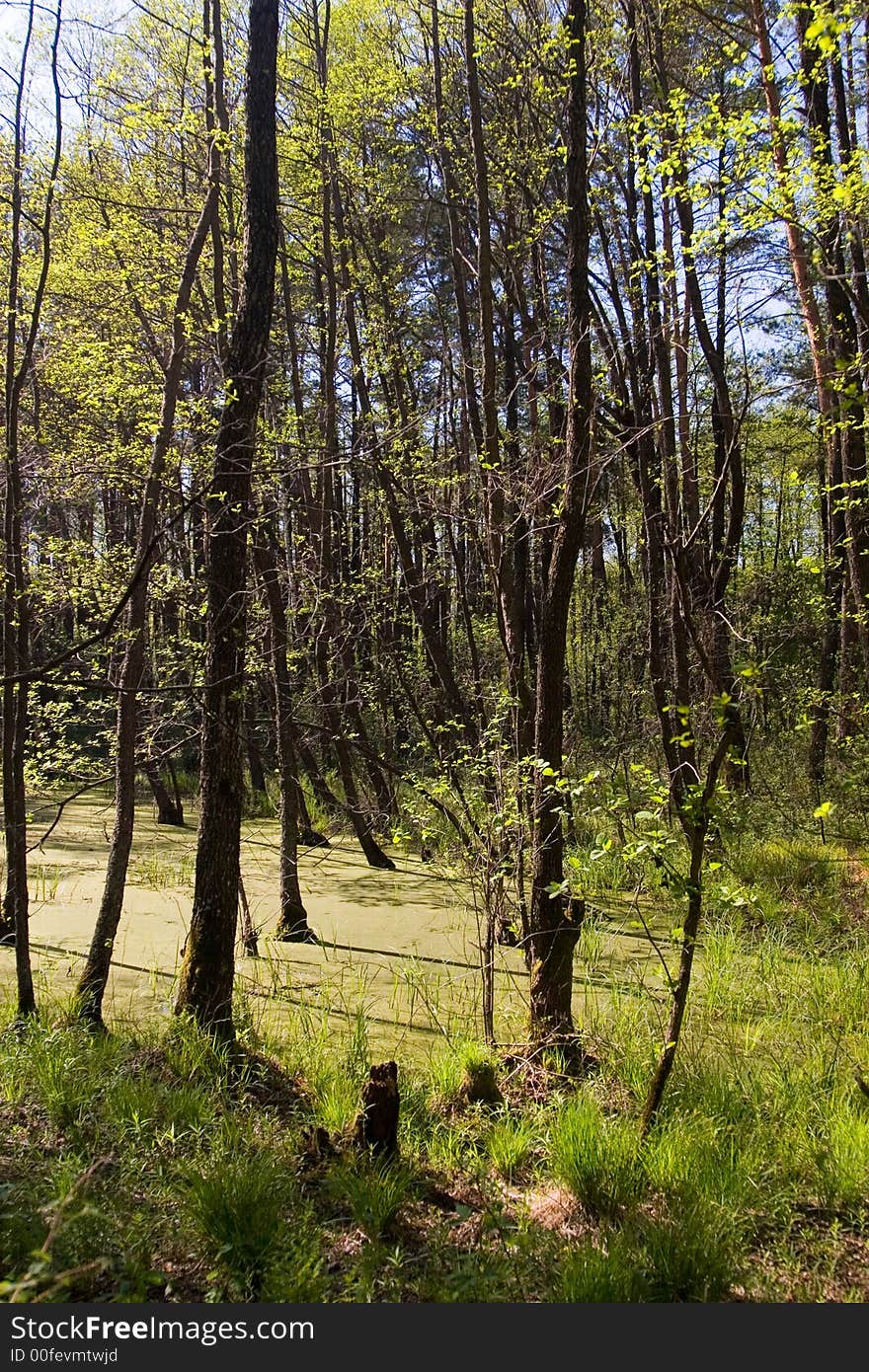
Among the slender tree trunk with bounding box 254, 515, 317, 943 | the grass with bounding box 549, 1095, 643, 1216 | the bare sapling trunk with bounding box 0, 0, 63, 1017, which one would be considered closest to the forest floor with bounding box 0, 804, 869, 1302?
the grass with bounding box 549, 1095, 643, 1216

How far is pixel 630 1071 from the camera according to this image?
11.7ft

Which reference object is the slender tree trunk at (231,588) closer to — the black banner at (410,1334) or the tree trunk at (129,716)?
the tree trunk at (129,716)

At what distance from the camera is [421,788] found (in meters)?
5.05

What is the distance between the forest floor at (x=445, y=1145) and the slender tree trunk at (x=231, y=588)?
397mm

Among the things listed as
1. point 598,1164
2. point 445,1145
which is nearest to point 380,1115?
point 445,1145

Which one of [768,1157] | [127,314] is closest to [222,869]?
[768,1157]

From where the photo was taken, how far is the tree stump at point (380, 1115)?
3.09 meters

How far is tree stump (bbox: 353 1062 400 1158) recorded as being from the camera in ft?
10.1

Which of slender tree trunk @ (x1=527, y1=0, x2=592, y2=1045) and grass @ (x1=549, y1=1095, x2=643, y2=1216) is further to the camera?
slender tree trunk @ (x1=527, y1=0, x2=592, y2=1045)

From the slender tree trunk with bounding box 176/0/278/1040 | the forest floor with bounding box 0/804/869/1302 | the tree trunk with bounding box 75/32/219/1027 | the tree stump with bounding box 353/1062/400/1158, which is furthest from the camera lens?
the tree trunk with bounding box 75/32/219/1027

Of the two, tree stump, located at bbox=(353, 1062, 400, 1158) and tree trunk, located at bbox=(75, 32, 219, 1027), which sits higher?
tree trunk, located at bbox=(75, 32, 219, 1027)

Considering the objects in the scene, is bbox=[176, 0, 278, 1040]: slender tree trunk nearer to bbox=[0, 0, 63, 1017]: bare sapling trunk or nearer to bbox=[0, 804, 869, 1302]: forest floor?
bbox=[0, 804, 869, 1302]: forest floor

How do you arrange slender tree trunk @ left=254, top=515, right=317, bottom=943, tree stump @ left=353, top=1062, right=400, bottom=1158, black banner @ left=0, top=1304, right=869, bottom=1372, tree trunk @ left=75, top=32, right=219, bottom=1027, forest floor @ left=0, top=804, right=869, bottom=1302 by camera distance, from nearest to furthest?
black banner @ left=0, top=1304, right=869, bottom=1372 → forest floor @ left=0, top=804, right=869, bottom=1302 → tree stump @ left=353, top=1062, right=400, bottom=1158 → tree trunk @ left=75, top=32, right=219, bottom=1027 → slender tree trunk @ left=254, top=515, right=317, bottom=943

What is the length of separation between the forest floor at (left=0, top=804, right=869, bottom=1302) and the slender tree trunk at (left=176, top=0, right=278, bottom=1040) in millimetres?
397
